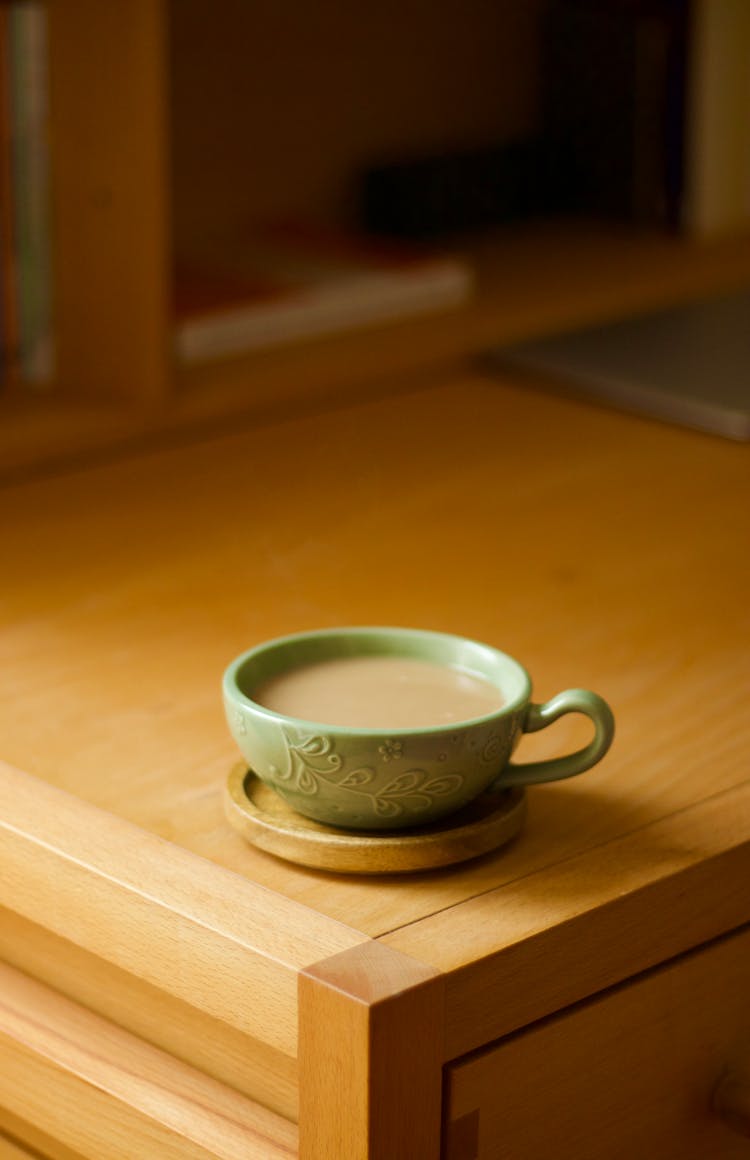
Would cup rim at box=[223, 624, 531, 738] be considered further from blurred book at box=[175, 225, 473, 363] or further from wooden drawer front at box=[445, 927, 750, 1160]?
blurred book at box=[175, 225, 473, 363]

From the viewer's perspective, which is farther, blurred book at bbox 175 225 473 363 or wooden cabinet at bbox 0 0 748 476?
blurred book at bbox 175 225 473 363

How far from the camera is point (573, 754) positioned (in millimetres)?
657

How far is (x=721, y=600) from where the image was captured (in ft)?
3.04

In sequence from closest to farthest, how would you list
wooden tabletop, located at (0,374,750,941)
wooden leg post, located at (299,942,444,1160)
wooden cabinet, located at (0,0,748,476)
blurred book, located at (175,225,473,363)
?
wooden leg post, located at (299,942,444,1160) → wooden tabletop, located at (0,374,750,941) → wooden cabinet, located at (0,0,748,476) → blurred book, located at (175,225,473,363)

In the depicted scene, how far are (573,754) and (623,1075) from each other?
0.13 m

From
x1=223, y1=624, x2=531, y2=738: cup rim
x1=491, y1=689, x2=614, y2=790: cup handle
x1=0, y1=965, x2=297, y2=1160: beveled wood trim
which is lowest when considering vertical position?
x1=0, y1=965, x2=297, y2=1160: beveled wood trim

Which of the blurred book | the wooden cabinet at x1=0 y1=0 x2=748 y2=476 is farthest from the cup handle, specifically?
the blurred book

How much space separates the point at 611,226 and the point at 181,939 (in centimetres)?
128

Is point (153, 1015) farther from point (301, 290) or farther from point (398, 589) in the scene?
point (301, 290)

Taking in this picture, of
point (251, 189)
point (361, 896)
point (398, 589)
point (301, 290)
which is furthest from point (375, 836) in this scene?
point (251, 189)

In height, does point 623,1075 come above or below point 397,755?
below

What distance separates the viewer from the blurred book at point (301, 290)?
129 centimetres

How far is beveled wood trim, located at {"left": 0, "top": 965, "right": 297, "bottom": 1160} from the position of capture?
636mm

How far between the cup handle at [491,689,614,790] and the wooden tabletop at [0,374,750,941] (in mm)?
29
